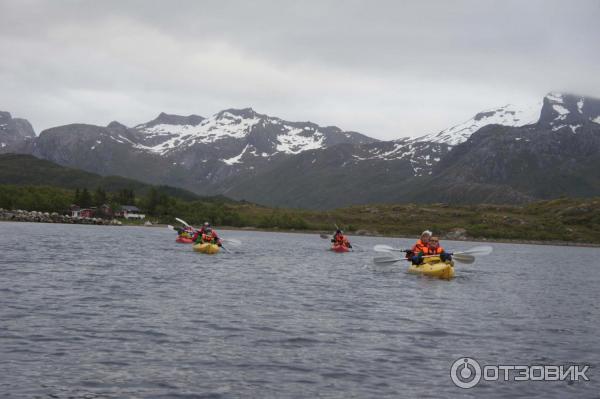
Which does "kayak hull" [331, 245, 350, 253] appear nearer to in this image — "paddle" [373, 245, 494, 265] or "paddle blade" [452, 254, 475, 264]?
"paddle" [373, 245, 494, 265]

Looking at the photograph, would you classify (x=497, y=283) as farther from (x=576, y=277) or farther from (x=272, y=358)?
(x=272, y=358)

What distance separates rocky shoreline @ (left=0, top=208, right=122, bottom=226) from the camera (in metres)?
166

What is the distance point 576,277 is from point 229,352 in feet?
174

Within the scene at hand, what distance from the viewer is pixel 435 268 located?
50875 mm

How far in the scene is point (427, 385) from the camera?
19094mm

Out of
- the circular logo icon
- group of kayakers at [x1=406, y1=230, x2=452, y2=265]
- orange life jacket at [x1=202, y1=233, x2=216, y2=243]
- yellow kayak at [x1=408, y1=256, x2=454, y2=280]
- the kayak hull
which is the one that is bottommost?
the circular logo icon

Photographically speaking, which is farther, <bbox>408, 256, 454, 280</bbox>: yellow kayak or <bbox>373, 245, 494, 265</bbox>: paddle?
<bbox>373, 245, 494, 265</bbox>: paddle

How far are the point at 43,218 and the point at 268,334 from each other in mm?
162198

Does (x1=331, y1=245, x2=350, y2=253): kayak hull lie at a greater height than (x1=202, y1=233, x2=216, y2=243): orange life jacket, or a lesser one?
lesser

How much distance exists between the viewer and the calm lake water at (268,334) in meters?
18.6

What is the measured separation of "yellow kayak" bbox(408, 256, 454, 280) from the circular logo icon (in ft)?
91.7

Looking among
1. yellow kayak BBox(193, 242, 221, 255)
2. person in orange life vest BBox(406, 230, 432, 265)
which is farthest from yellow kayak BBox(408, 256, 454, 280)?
yellow kayak BBox(193, 242, 221, 255)

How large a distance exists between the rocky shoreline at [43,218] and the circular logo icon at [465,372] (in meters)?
161

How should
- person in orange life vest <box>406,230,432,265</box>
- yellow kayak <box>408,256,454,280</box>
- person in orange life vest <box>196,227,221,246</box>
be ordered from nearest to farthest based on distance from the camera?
1. yellow kayak <box>408,256,454,280</box>
2. person in orange life vest <box>406,230,432,265</box>
3. person in orange life vest <box>196,227,221,246</box>
